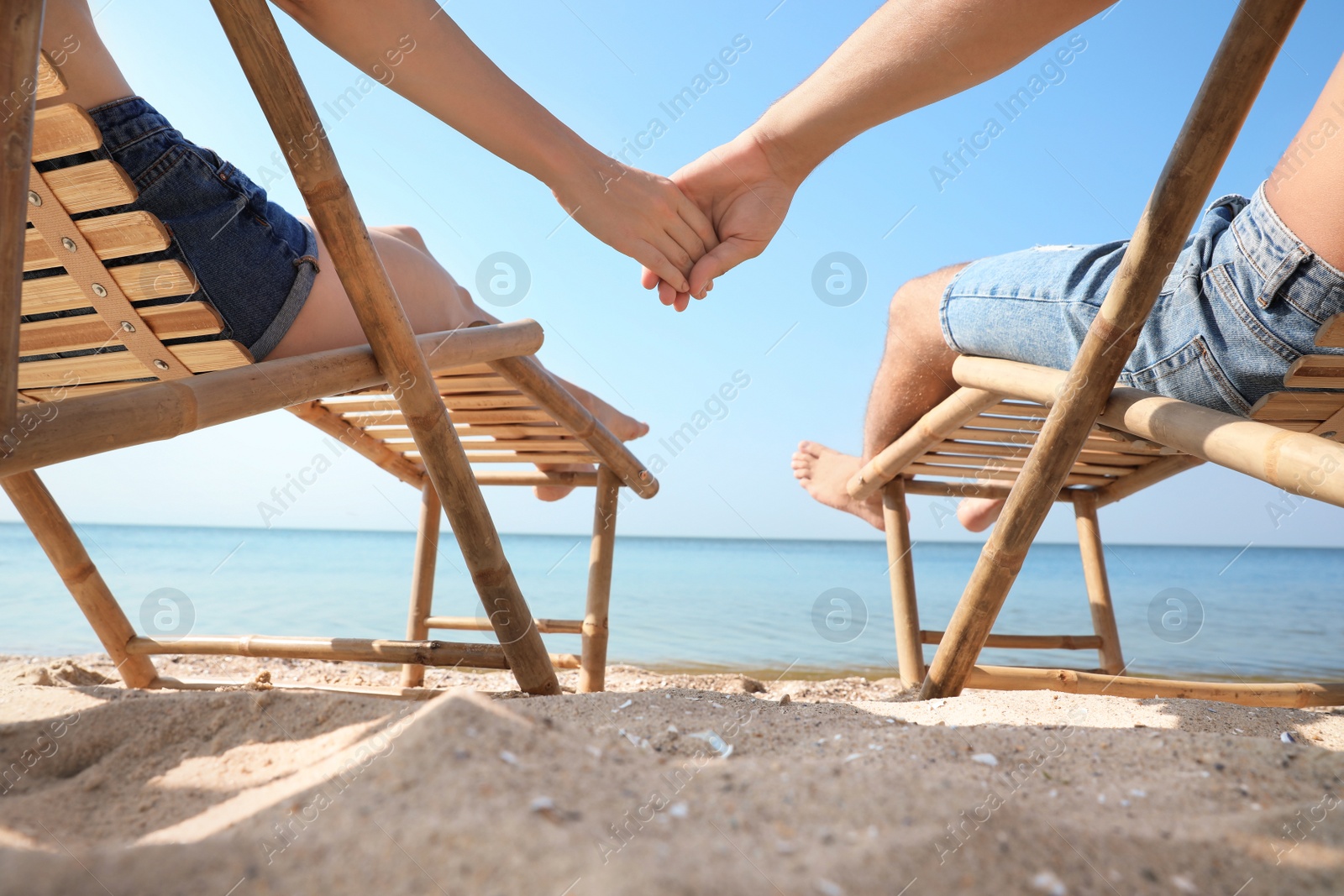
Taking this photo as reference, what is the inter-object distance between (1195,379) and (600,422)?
159 cm

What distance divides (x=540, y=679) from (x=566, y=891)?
1044 mm

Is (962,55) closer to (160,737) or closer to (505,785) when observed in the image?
(505,785)

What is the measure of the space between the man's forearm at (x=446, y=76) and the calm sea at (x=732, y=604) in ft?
12.4

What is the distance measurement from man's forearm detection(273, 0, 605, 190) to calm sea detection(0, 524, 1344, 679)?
12.4 feet

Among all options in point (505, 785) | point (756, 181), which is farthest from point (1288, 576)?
point (505, 785)

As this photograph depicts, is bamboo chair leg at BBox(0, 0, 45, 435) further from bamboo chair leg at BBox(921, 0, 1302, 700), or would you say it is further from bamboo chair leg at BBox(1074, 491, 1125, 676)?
bamboo chair leg at BBox(1074, 491, 1125, 676)

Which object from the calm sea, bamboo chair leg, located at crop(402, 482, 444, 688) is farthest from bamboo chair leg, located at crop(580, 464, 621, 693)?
the calm sea

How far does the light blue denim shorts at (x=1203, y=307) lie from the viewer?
3.47 ft

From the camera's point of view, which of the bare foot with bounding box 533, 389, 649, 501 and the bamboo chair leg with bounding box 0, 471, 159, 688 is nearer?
the bamboo chair leg with bounding box 0, 471, 159, 688

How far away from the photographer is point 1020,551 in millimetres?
1145

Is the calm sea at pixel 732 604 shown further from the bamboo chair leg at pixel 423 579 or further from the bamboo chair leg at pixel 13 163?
the bamboo chair leg at pixel 13 163

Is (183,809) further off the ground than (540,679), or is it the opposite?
(183,809)

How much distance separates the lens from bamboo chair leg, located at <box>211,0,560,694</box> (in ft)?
3.35

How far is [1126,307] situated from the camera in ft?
3.38
